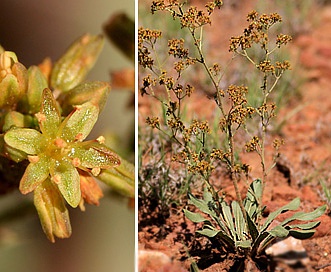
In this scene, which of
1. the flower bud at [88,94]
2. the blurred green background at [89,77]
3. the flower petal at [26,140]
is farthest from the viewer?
the blurred green background at [89,77]

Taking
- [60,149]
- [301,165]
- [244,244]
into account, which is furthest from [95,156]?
[301,165]

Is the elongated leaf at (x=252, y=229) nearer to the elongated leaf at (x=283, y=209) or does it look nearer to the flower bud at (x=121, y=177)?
the elongated leaf at (x=283, y=209)

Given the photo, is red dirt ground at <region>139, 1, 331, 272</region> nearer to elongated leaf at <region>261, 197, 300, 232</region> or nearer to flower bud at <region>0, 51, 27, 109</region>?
elongated leaf at <region>261, 197, 300, 232</region>

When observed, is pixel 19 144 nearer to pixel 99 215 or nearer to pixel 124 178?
pixel 124 178

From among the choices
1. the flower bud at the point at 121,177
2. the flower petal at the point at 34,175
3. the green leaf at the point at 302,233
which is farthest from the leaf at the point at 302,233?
the flower petal at the point at 34,175

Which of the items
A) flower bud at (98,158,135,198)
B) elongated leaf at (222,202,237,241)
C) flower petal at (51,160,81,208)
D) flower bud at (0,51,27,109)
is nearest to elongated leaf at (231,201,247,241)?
elongated leaf at (222,202,237,241)

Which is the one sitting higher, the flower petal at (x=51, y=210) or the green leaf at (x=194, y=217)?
the green leaf at (x=194, y=217)

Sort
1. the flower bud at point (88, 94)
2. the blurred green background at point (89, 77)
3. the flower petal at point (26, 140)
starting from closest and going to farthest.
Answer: the flower petal at point (26, 140)
the flower bud at point (88, 94)
the blurred green background at point (89, 77)
